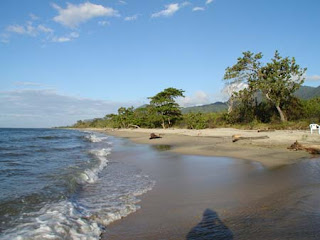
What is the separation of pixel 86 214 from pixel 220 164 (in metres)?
6.42

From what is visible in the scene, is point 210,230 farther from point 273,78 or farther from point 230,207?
point 273,78

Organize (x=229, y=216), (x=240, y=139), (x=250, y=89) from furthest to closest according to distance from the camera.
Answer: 1. (x=250, y=89)
2. (x=240, y=139)
3. (x=229, y=216)

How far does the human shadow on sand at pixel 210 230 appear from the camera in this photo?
3.75m

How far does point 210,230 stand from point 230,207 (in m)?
1.18

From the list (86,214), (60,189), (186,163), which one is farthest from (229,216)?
(186,163)

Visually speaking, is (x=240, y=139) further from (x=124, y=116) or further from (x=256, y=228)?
(x=124, y=116)

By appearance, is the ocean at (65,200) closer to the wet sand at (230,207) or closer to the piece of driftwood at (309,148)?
the wet sand at (230,207)

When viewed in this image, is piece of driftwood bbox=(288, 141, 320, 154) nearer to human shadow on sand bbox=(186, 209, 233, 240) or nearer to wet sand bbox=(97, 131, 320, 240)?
wet sand bbox=(97, 131, 320, 240)

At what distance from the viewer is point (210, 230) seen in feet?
13.2

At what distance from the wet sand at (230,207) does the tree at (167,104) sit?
126 ft

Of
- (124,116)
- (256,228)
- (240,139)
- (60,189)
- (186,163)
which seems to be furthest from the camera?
(124,116)

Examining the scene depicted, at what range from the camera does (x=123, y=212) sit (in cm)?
517

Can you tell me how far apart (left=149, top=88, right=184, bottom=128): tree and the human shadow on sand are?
41.8 meters

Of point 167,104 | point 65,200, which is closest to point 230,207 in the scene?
point 65,200
